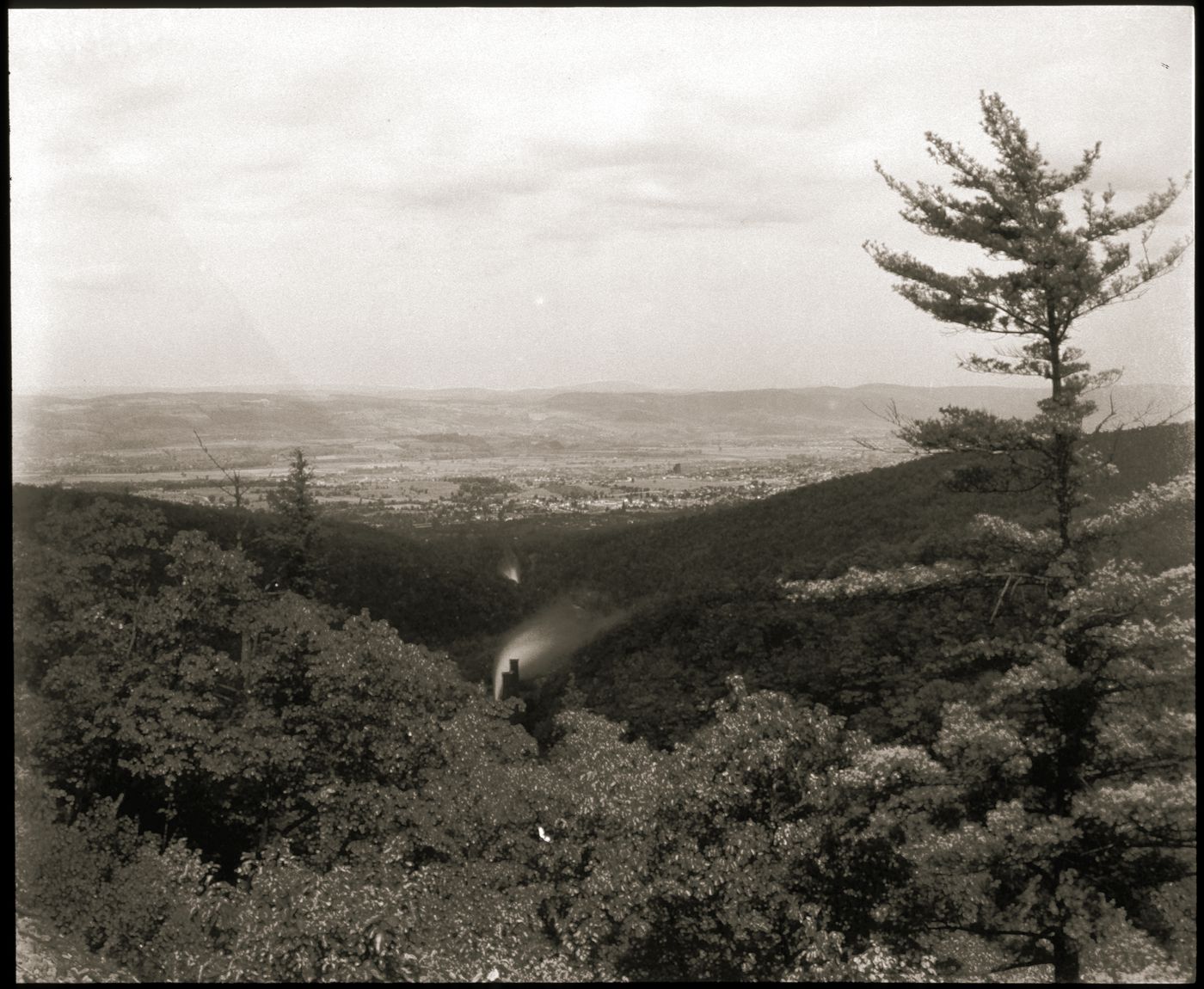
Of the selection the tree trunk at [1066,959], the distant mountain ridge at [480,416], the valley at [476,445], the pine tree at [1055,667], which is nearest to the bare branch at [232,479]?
the valley at [476,445]

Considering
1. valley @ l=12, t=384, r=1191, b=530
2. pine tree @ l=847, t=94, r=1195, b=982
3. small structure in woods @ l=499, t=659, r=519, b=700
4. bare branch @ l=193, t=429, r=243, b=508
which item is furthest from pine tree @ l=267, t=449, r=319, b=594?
pine tree @ l=847, t=94, r=1195, b=982

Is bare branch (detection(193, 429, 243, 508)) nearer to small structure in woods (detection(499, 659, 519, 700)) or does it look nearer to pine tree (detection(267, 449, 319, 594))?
pine tree (detection(267, 449, 319, 594))

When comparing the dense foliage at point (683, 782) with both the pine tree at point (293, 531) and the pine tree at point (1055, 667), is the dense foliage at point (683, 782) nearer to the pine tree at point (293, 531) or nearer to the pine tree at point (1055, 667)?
the pine tree at point (1055, 667)

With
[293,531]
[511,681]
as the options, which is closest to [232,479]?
[293,531]

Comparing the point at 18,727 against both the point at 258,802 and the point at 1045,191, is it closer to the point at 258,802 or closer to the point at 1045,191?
the point at 258,802

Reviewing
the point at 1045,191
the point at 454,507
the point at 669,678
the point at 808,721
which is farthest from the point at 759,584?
the point at 1045,191

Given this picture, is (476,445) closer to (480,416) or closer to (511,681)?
(480,416)

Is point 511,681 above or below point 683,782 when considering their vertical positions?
below
